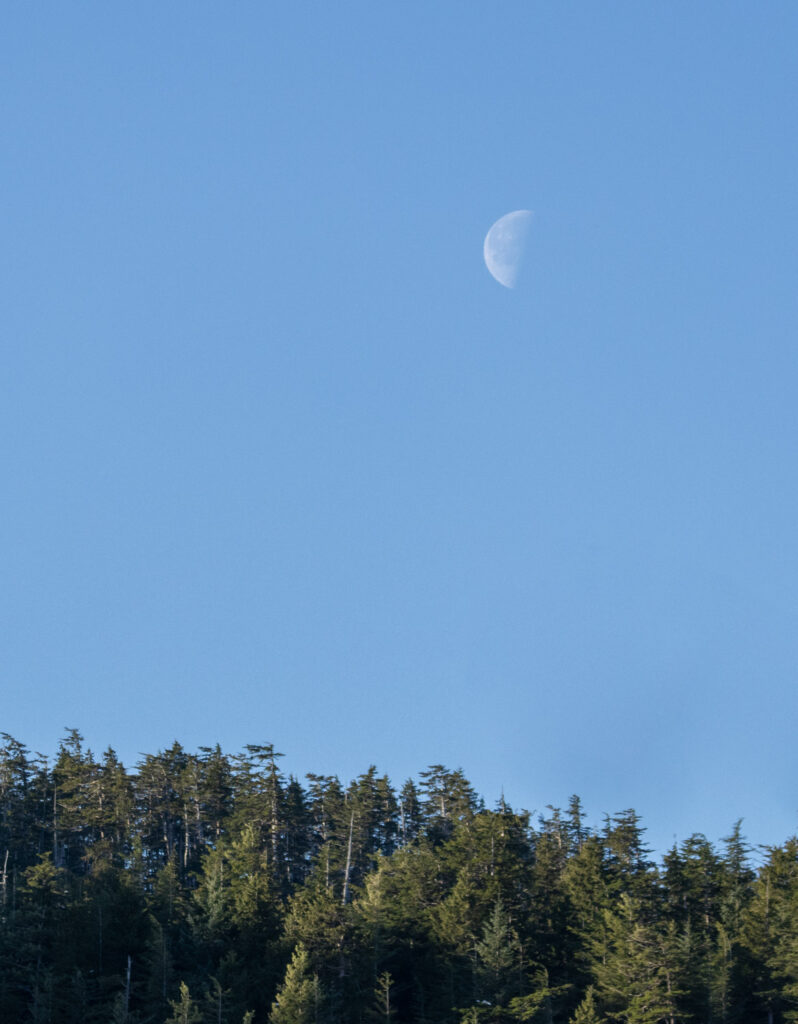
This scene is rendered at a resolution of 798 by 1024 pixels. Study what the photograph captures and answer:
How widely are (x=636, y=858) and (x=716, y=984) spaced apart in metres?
31.9

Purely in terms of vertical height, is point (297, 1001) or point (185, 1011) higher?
point (297, 1001)

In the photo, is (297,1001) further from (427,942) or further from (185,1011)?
(427,942)

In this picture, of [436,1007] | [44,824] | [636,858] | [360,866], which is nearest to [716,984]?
[436,1007]

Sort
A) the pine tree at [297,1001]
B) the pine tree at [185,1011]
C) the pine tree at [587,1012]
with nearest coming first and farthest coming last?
the pine tree at [185,1011]
the pine tree at [297,1001]
the pine tree at [587,1012]

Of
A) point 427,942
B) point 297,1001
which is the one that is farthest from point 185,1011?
point 427,942

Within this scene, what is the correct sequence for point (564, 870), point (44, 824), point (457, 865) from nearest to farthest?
point (457, 865), point (564, 870), point (44, 824)

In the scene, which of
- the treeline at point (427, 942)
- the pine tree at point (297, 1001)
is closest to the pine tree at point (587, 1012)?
the treeline at point (427, 942)

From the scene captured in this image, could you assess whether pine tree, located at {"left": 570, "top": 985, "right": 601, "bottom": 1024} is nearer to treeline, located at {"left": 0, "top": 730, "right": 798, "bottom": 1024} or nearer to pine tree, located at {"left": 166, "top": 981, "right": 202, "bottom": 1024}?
treeline, located at {"left": 0, "top": 730, "right": 798, "bottom": 1024}

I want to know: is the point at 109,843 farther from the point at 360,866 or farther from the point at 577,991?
the point at 577,991

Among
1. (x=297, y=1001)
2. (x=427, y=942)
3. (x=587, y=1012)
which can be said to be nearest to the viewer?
(x=297, y=1001)

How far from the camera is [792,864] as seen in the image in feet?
277

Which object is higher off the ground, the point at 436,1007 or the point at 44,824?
the point at 44,824

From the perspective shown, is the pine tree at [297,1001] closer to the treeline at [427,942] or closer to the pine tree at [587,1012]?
the treeline at [427,942]

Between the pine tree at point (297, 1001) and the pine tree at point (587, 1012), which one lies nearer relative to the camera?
the pine tree at point (297, 1001)
